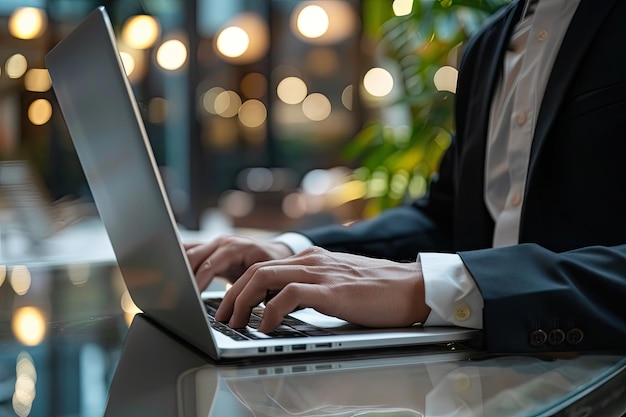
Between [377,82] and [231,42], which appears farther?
[377,82]

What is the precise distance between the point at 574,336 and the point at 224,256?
56 centimetres

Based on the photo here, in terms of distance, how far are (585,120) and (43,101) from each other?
520 cm

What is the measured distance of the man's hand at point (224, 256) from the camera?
4.10ft

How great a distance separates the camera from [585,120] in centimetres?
119

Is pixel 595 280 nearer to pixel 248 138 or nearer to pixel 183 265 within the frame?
pixel 183 265

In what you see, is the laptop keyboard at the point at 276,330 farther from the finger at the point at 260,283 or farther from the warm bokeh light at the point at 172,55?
the warm bokeh light at the point at 172,55

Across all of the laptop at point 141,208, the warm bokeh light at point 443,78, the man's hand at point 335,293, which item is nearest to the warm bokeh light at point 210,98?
the warm bokeh light at point 443,78

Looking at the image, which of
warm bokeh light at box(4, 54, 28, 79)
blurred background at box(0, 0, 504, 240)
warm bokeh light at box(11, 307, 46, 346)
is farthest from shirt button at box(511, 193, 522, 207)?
warm bokeh light at box(4, 54, 28, 79)

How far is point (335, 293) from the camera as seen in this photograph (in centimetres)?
86

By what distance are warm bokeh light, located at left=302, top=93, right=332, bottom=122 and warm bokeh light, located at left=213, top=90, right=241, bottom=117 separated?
70cm

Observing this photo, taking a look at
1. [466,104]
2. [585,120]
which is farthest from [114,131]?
[466,104]

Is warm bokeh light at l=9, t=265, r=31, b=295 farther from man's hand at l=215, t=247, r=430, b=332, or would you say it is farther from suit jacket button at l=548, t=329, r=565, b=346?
suit jacket button at l=548, t=329, r=565, b=346

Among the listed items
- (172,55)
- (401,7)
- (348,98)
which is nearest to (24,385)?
(401,7)

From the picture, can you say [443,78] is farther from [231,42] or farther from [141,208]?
[231,42]
